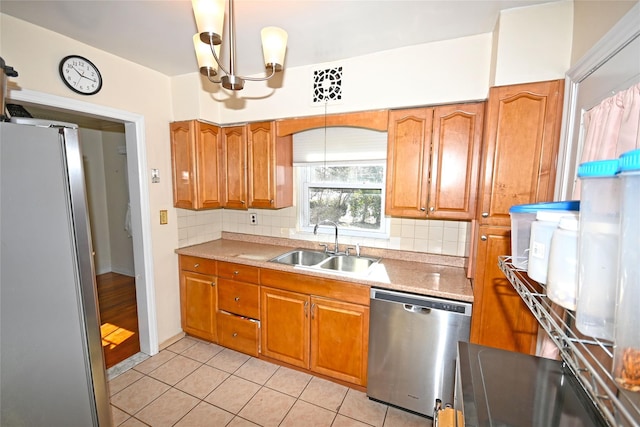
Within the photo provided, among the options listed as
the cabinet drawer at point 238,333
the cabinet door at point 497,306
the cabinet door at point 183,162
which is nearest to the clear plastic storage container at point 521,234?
the cabinet door at point 497,306

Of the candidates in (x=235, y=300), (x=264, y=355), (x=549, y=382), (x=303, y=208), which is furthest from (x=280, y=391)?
(x=549, y=382)

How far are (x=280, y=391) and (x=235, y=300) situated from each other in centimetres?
80

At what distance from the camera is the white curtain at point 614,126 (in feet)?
2.85

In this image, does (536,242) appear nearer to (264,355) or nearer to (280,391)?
(280,391)

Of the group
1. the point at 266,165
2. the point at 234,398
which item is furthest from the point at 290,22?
the point at 234,398

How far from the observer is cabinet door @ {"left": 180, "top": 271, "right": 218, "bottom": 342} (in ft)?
8.20

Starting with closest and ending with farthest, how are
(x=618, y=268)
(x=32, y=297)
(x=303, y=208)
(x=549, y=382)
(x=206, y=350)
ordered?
(x=618, y=268) < (x=549, y=382) < (x=32, y=297) < (x=206, y=350) < (x=303, y=208)

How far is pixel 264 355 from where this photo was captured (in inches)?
91.6

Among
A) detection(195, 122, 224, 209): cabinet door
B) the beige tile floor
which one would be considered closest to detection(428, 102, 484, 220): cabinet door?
the beige tile floor

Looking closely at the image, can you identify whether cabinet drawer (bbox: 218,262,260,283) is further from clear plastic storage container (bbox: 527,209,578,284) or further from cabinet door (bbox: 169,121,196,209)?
clear plastic storage container (bbox: 527,209,578,284)

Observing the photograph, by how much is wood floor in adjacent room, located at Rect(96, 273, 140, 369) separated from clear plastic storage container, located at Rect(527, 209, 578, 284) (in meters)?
2.60

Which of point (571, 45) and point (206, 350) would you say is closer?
point (571, 45)

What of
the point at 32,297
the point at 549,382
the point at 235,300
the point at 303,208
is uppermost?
the point at 303,208

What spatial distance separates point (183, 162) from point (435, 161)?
2.15m
